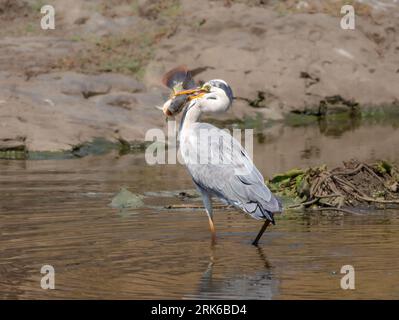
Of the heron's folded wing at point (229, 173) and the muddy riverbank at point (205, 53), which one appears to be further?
the muddy riverbank at point (205, 53)

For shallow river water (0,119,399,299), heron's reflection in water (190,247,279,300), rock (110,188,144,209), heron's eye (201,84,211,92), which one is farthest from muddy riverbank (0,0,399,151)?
heron's reflection in water (190,247,279,300)

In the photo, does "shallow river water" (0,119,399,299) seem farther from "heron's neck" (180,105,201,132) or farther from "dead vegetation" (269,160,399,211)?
"heron's neck" (180,105,201,132)

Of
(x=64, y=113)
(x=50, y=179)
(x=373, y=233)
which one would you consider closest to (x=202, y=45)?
(x=64, y=113)

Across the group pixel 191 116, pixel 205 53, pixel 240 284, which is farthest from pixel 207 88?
pixel 205 53

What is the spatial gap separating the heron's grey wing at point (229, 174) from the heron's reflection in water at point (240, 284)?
→ 27.8 inches

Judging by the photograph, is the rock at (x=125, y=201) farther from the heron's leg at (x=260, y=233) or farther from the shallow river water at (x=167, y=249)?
the heron's leg at (x=260, y=233)

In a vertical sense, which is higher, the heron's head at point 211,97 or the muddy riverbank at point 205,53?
the muddy riverbank at point 205,53

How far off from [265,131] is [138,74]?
147 inches

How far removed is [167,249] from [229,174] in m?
0.96

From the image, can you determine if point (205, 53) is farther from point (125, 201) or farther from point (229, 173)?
point (229, 173)

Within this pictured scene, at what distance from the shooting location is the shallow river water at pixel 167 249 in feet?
27.4

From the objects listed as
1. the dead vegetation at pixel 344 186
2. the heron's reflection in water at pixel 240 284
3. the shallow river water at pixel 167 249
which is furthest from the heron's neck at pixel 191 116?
the dead vegetation at pixel 344 186

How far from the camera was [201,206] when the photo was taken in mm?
12766
